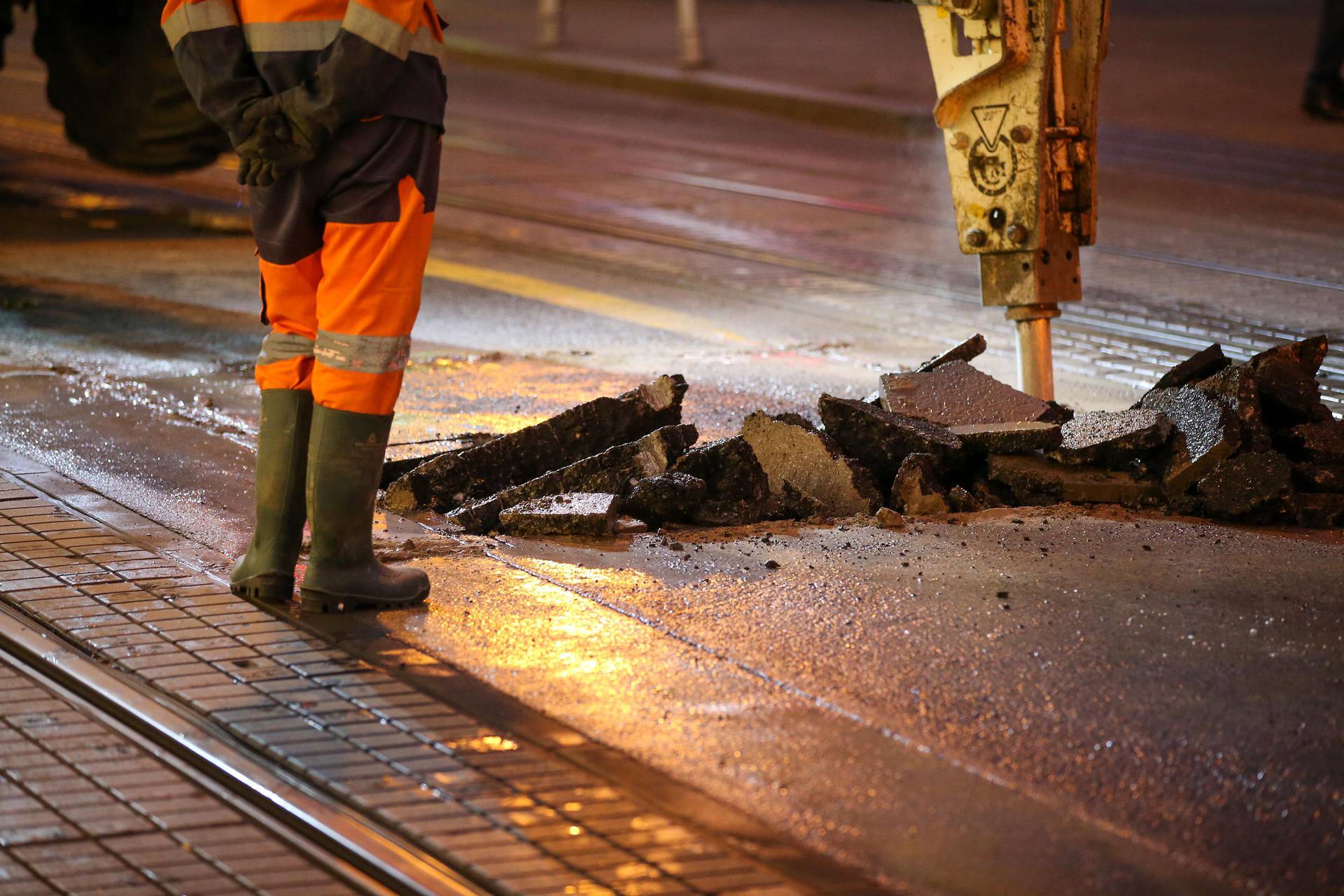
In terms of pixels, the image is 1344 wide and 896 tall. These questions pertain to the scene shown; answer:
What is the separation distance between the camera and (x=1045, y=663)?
3.90 meters

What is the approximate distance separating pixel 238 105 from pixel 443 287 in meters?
5.04

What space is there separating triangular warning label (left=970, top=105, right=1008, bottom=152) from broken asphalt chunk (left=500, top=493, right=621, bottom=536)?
1.78m

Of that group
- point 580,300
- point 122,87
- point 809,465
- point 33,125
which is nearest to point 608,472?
point 809,465

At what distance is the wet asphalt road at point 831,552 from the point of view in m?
3.26

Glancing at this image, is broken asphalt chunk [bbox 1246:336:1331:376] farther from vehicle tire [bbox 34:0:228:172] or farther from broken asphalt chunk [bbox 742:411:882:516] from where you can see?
vehicle tire [bbox 34:0:228:172]

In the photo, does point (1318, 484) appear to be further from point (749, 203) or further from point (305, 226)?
point (749, 203)

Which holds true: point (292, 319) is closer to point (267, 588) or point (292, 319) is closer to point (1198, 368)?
point (267, 588)

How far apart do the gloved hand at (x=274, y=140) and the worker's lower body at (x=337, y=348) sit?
55 mm

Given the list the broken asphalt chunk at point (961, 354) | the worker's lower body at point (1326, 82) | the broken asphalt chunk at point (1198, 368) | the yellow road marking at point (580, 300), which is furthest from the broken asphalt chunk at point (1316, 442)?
the worker's lower body at point (1326, 82)

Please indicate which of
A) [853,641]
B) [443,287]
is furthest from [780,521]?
[443,287]

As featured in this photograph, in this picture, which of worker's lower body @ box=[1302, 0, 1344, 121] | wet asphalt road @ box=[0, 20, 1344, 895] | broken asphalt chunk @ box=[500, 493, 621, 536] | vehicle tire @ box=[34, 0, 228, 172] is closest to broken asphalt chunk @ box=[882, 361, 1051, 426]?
wet asphalt road @ box=[0, 20, 1344, 895]

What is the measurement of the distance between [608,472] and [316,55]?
1567 millimetres

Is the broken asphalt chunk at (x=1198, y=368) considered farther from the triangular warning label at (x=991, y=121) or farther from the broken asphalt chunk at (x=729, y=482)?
the broken asphalt chunk at (x=729, y=482)

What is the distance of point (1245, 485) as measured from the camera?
4.98m
